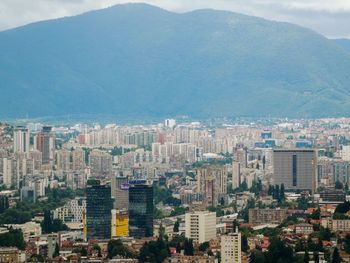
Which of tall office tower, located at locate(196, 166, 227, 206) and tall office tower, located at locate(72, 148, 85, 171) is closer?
tall office tower, located at locate(196, 166, 227, 206)

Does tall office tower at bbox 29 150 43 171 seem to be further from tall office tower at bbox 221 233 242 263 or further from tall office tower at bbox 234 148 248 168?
tall office tower at bbox 221 233 242 263

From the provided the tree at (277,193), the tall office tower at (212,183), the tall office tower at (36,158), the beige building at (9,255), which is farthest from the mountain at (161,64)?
the beige building at (9,255)

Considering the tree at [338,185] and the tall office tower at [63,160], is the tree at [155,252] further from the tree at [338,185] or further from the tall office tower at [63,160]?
the tall office tower at [63,160]

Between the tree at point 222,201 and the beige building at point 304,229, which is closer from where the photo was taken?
the beige building at point 304,229

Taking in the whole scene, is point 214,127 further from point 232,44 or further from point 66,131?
point 232,44

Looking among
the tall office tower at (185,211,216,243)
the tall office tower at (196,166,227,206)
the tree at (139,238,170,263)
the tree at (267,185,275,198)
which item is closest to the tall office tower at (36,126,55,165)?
the tall office tower at (196,166,227,206)

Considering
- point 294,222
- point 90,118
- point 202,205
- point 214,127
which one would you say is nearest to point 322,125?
point 214,127
